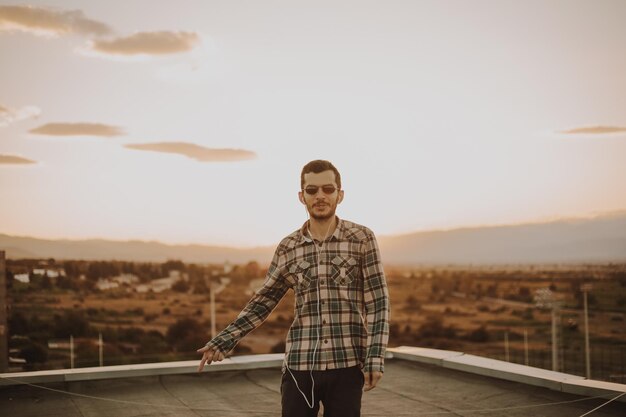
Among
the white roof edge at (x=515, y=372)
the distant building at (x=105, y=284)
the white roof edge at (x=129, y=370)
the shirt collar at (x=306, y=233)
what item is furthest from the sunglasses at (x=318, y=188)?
the distant building at (x=105, y=284)

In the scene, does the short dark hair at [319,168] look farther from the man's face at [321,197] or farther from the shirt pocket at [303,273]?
the shirt pocket at [303,273]

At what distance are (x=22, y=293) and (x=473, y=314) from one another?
6841 centimetres

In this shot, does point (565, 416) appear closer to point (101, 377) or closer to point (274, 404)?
point (274, 404)

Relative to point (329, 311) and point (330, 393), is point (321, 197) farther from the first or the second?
point (330, 393)

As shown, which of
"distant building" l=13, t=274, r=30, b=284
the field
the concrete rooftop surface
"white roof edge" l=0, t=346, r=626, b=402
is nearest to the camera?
the concrete rooftop surface

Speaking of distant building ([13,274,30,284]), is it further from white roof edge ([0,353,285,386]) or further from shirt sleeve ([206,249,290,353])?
shirt sleeve ([206,249,290,353])

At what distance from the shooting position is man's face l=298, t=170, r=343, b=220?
3098mm

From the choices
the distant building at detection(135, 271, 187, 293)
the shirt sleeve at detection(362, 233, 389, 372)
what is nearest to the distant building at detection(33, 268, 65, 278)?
the distant building at detection(135, 271, 187, 293)

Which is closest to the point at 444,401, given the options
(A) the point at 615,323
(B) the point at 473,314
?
(A) the point at 615,323

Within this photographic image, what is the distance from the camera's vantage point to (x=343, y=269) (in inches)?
121

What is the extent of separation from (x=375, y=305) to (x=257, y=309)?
633mm

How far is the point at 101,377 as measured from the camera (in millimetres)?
6965

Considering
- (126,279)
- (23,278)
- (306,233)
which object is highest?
(306,233)

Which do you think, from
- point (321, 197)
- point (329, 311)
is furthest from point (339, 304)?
point (321, 197)
